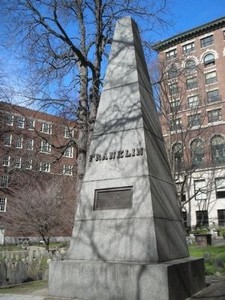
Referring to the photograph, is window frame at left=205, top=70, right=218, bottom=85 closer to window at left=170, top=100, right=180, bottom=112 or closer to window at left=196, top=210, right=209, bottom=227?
window at left=196, top=210, right=209, bottom=227

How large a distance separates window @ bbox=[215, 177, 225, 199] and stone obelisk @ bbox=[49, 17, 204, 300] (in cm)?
3672

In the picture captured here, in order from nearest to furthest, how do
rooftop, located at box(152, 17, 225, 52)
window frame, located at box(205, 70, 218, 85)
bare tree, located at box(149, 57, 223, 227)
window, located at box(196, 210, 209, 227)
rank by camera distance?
bare tree, located at box(149, 57, 223, 227) < window, located at box(196, 210, 209, 227) < window frame, located at box(205, 70, 218, 85) < rooftop, located at box(152, 17, 225, 52)

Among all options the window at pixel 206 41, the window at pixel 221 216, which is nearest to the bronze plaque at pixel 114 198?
the window at pixel 221 216

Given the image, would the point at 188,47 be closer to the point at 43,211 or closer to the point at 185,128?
the point at 185,128

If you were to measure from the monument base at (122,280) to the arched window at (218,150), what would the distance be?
37.1 metres

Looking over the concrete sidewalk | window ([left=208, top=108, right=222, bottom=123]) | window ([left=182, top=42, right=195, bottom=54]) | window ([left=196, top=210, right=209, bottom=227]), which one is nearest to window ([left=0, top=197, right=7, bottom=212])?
window ([left=196, top=210, right=209, bottom=227])

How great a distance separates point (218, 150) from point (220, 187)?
182 inches

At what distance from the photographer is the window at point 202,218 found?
4472 cm

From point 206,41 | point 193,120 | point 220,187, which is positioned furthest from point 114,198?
point 206,41

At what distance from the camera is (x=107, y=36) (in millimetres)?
13477

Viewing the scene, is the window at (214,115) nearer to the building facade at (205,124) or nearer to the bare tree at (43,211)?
the building facade at (205,124)

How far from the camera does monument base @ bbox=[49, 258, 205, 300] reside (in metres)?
5.09

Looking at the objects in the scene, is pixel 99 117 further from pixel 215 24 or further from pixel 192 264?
pixel 215 24

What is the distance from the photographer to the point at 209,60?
158 feet
